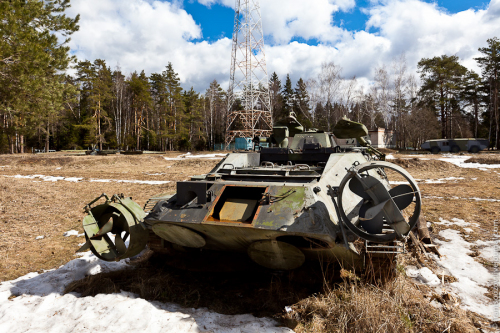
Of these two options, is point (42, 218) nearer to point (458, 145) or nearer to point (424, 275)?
point (424, 275)

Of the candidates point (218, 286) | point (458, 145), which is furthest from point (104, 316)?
point (458, 145)

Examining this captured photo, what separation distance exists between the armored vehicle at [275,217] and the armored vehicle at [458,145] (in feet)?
102

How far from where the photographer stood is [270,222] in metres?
3.49

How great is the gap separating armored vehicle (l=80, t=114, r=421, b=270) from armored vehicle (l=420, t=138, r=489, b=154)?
31055 mm

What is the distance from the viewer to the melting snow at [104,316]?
10.5 feet

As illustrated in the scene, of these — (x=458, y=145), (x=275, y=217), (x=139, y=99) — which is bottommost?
(x=275, y=217)

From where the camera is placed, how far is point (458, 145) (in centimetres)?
3033

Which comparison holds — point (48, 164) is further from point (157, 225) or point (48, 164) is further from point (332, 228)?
point (332, 228)

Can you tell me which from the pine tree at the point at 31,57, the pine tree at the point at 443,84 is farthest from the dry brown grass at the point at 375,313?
the pine tree at the point at 443,84

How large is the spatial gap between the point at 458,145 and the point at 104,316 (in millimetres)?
34402

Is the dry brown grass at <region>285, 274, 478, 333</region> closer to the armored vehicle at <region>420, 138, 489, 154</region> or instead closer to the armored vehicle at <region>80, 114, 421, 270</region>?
the armored vehicle at <region>80, 114, 421, 270</region>

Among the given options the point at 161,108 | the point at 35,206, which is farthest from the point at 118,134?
the point at 35,206

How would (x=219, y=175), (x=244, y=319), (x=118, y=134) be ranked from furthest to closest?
(x=118, y=134)
(x=219, y=175)
(x=244, y=319)

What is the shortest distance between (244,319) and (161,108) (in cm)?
4318
